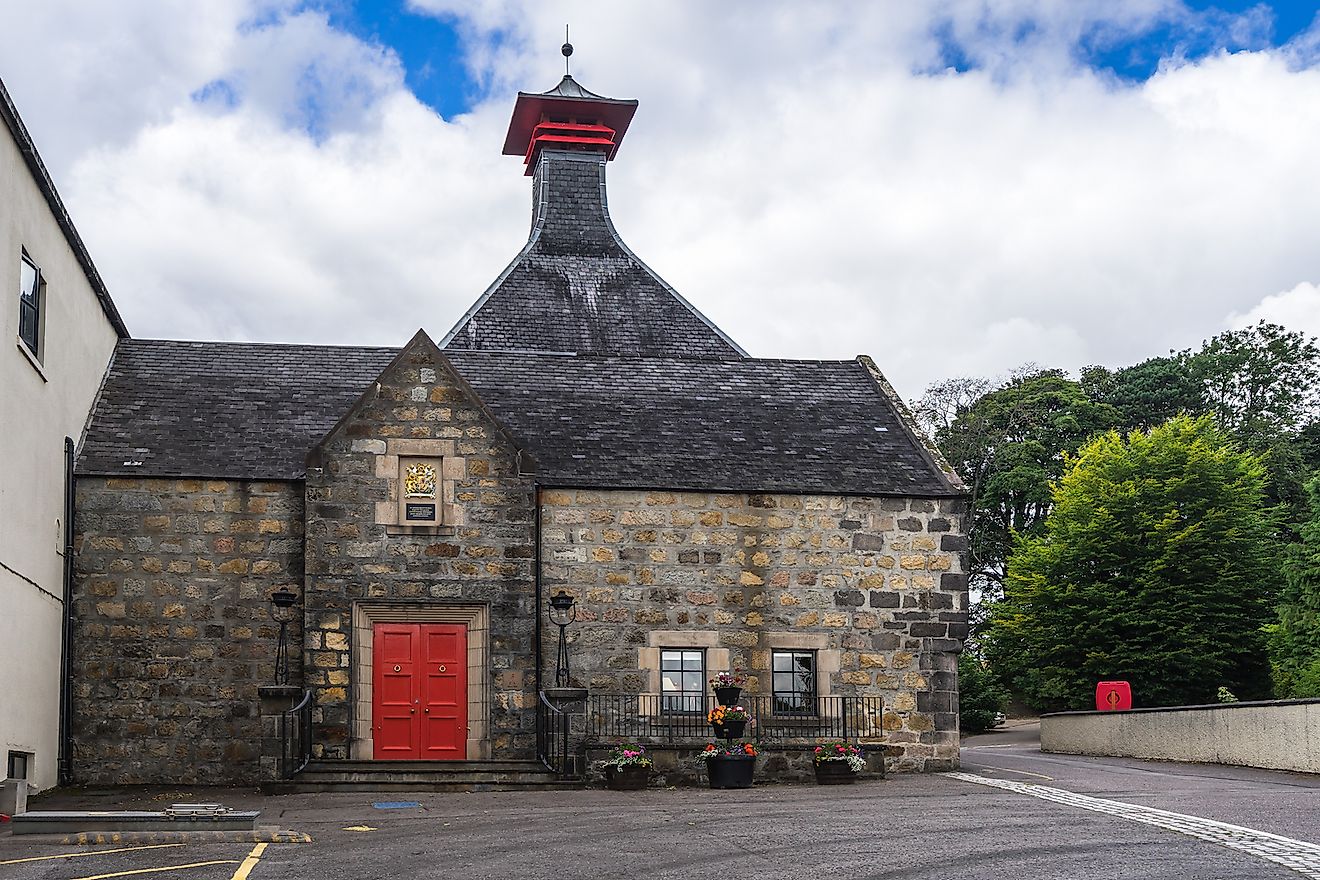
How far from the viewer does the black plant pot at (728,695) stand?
65.1 ft

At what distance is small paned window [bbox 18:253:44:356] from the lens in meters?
17.9

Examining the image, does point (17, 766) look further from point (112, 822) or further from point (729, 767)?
point (729, 767)

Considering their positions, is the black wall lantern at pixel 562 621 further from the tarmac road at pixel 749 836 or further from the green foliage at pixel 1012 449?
the green foliage at pixel 1012 449

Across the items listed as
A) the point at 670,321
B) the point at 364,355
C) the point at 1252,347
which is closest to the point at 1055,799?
the point at 364,355

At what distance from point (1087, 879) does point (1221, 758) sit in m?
14.3

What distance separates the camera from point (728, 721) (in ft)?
63.7

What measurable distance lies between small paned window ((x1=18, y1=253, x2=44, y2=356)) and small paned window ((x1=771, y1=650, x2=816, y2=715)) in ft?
34.6

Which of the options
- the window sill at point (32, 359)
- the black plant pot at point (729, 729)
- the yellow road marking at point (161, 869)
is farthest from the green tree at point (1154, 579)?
the yellow road marking at point (161, 869)

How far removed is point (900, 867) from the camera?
10.9 m

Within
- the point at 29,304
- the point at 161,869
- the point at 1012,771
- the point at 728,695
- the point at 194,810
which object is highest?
the point at 29,304

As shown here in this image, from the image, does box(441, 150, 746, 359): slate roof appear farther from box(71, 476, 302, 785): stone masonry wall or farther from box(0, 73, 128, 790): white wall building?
box(0, 73, 128, 790): white wall building

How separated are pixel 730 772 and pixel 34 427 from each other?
9.41m

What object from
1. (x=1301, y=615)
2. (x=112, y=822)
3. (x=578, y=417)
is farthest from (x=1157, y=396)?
(x=112, y=822)

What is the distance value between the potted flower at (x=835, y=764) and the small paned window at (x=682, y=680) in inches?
83.3
